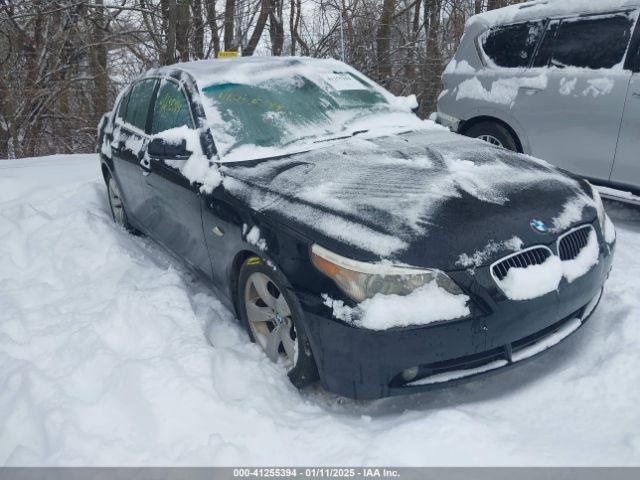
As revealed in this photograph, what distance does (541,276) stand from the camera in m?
2.24

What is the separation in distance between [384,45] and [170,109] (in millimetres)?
7842

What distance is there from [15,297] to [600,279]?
350cm

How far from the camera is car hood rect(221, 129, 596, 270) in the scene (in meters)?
2.18

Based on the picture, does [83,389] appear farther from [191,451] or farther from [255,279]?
[255,279]

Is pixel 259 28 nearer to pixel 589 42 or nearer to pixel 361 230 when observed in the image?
pixel 589 42

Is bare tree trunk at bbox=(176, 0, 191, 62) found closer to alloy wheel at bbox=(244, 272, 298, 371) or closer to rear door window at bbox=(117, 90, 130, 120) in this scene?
rear door window at bbox=(117, 90, 130, 120)

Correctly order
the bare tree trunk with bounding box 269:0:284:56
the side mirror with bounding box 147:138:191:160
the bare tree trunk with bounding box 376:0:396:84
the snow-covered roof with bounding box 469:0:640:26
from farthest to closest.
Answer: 1. the bare tree trunk with bounding box 269:0:284:56
2. the bare tree trunk with bounding box 376:0:396:84
3. the snow-covered roof with bounding box 469:0:640:26
4. the side mirror with bounding box 147:138:191:160

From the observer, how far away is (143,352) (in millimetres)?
2801

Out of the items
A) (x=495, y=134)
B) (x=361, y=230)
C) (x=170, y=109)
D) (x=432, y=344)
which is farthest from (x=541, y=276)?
(x=495, y=134)

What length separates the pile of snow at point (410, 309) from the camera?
2.08 meters

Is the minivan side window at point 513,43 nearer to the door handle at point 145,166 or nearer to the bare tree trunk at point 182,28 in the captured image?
the door handle at point 145,166

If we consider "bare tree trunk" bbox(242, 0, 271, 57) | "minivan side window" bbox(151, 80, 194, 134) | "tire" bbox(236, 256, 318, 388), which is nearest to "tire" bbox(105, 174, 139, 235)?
"minivan side window" bbox(151, 80, 194, 134)

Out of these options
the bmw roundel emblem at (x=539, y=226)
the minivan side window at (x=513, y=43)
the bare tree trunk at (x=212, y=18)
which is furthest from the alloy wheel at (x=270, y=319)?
the bare tree trunk at (x=212, y=18)

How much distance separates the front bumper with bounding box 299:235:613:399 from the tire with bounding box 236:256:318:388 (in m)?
0.11
